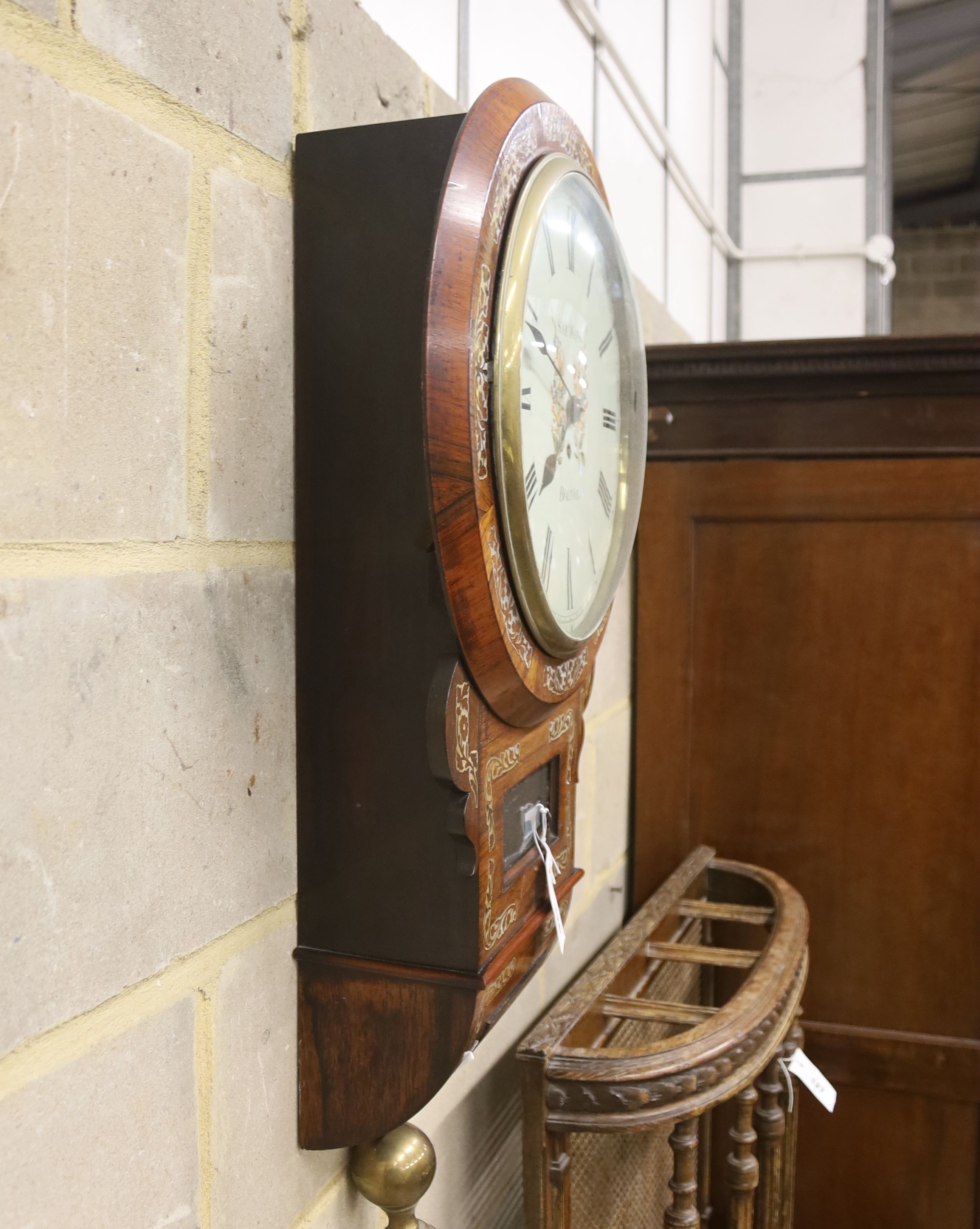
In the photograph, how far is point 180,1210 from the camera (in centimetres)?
67

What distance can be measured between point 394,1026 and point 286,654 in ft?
0.91

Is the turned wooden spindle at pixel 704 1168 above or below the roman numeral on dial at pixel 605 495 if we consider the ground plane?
below

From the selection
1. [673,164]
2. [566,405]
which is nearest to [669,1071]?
[566,405]

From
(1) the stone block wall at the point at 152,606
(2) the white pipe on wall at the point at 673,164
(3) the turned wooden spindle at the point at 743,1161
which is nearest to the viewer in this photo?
(1) the stone block wall at the point at 152,606

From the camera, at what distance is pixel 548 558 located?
812 millimetres

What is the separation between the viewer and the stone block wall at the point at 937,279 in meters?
8.05

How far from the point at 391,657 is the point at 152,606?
0.17 m

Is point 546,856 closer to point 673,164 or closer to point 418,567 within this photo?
point 418,567

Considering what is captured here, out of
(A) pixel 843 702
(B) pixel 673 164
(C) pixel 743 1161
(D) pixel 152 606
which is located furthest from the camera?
(B) pixel 673 164

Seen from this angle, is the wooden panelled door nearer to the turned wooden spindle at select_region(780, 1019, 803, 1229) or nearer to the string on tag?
the turned wooden spindle at select_region(780, 1019, 803, 1229)

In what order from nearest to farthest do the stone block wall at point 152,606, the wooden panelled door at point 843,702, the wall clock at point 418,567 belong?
1. the stone block wall at point 152,606
2. the wall clock at point 418,567
3. the wooden panelled door at point 843,702

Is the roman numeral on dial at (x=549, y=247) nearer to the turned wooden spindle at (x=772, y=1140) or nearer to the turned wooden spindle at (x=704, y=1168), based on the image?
the turned wooden spindle at (x=772, y=1140)

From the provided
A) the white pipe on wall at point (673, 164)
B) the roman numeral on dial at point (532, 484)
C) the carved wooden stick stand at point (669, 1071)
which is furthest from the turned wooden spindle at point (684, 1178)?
the white pipe on wall at point (673, 164)

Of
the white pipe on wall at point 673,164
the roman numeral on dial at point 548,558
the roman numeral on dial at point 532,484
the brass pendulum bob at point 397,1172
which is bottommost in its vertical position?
the brass pendulum bob at point 397,1172
